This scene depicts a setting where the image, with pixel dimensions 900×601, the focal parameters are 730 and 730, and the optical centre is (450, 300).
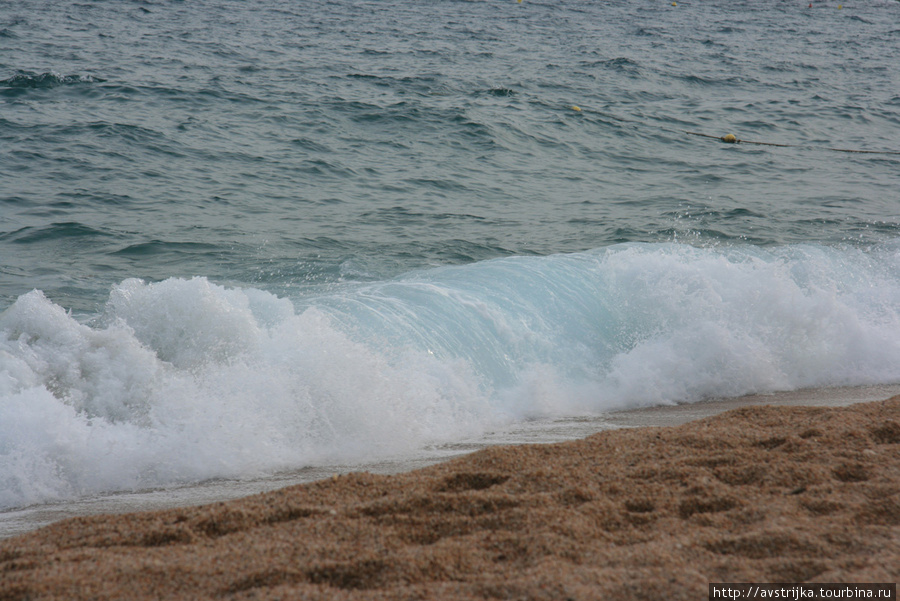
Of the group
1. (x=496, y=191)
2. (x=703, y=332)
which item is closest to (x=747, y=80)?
(x=496, y=191)

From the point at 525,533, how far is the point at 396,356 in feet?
8.81

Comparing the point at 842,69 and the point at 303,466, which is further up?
the point at 842,69

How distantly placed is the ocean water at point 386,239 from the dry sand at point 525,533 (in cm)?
117

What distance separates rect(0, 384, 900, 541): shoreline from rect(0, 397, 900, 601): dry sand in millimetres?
564

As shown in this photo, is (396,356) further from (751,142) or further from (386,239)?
(751,142)

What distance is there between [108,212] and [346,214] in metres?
2.67

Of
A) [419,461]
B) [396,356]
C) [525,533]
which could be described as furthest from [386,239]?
[525,533]

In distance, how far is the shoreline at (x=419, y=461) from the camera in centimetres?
333

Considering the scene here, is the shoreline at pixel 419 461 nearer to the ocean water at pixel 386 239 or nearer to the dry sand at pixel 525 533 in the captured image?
the ocean water at pixel 386 239

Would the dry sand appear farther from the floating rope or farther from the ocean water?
the floating rope

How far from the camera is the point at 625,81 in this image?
54.5ft

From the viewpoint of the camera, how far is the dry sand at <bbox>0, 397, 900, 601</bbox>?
2158 millimetres

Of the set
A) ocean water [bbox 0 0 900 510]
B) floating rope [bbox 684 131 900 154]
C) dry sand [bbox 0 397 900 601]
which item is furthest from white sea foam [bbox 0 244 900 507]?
floating rope [bbox 684 131 900 154]

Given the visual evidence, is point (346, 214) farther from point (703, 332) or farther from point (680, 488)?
point (680, 488)
